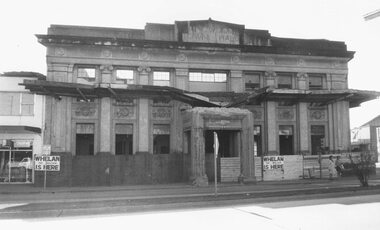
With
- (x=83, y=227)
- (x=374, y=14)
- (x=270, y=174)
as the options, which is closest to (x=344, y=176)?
(x=270, y=174)

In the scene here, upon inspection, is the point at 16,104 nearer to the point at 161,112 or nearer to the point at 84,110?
the point at 84,110

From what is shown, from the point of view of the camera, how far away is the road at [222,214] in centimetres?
1080

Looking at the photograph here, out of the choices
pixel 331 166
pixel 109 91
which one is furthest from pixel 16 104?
pixel 331 166

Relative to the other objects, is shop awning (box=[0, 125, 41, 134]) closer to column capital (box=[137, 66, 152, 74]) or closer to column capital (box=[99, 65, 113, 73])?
column capital (box=[99, 65, 113, 73])

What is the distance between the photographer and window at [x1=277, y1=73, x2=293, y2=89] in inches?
1217

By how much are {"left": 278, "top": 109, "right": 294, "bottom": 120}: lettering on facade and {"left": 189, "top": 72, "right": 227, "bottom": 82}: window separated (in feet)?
16.1

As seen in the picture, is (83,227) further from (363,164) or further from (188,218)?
(363,164)

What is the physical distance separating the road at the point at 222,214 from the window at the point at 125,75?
1374 cm

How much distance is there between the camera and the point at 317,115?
3131cm

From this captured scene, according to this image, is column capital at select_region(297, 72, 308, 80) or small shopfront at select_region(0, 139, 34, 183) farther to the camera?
column capital at select_region(297, 72, 308, 80)

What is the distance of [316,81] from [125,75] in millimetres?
14688

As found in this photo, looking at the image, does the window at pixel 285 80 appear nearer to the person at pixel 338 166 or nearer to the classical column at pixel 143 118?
the person at pixel 338 166

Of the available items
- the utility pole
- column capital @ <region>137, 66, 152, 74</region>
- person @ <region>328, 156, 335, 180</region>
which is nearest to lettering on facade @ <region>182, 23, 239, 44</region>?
column capital @ <region>137, 66, 152, 74</region>

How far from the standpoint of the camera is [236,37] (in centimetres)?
3023
